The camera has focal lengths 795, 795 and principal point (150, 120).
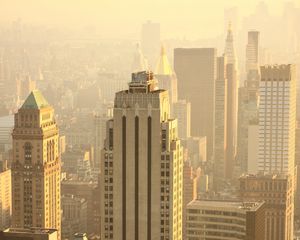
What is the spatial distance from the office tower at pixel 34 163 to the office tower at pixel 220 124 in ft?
9.53

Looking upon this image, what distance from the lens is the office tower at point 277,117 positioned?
40.9 feet

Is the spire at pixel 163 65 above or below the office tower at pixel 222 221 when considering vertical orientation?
above

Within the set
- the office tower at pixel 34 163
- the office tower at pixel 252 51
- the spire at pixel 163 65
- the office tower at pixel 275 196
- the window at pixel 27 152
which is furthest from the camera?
the office tower at pixel 252 51

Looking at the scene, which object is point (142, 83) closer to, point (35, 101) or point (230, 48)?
point (35, 101)

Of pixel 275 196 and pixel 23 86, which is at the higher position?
pixel 23 86

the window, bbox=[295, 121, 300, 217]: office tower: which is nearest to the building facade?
the window

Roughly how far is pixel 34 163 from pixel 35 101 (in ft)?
2.56

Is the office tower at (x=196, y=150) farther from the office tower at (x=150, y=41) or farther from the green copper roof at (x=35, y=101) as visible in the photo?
the green copper roof at (x=35, y=101)

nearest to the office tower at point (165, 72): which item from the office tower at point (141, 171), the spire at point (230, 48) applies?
the spire at point (230, 48)

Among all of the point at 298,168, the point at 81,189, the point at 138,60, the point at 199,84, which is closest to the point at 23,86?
the point at 138,60

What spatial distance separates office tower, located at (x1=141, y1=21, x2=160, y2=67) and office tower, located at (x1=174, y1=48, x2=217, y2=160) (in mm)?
1911

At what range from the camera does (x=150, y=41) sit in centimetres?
962

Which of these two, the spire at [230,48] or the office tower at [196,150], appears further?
the spire at [230,48]

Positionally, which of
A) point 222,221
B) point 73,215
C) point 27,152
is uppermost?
point 27,152
